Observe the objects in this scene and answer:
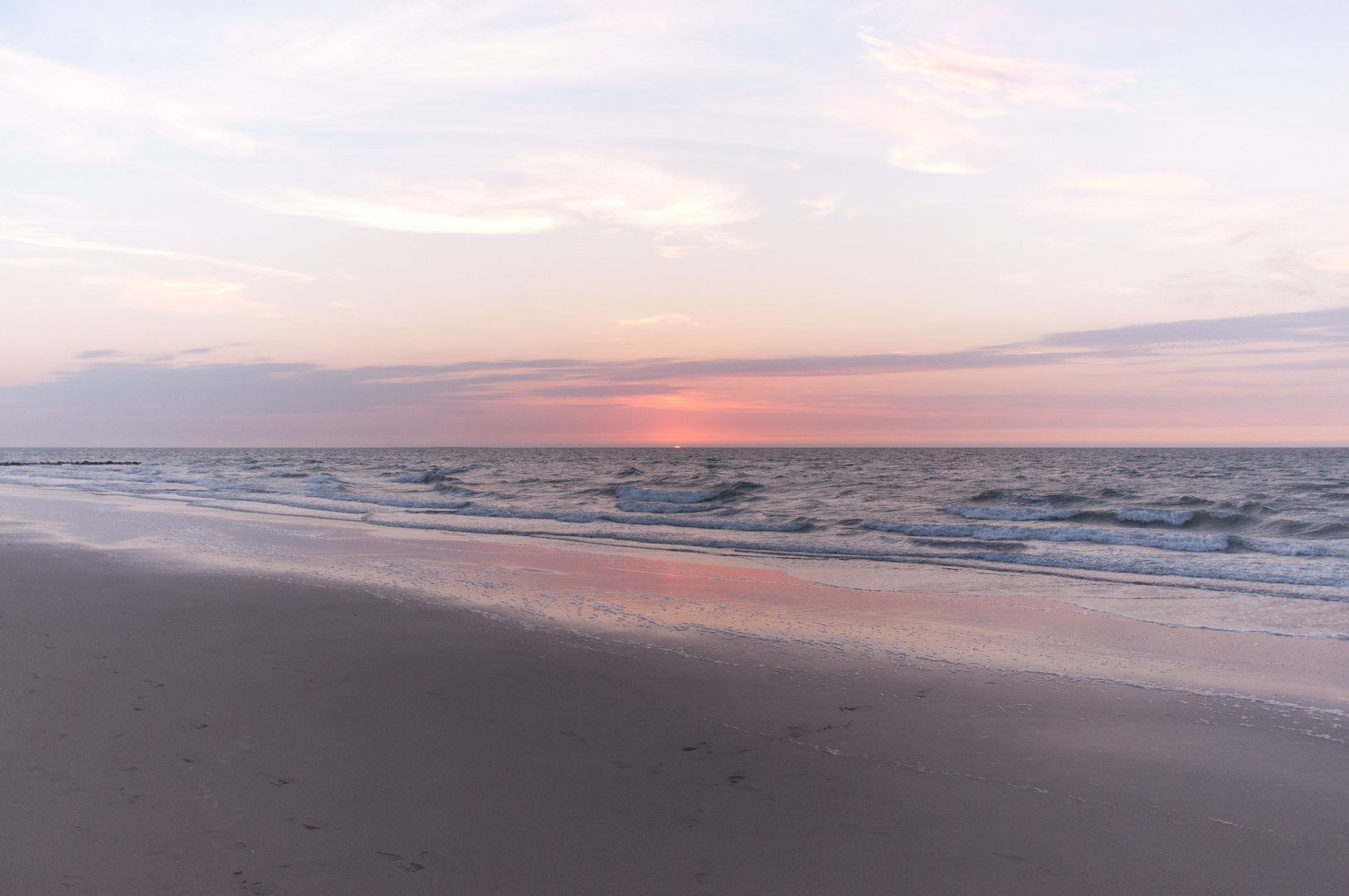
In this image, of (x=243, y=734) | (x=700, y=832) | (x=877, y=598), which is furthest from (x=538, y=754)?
(x=877, y=598)

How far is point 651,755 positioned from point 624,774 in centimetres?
37

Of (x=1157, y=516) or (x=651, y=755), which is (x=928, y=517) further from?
(x=651, y=755)

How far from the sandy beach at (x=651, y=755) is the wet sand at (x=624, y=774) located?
22 millimetres

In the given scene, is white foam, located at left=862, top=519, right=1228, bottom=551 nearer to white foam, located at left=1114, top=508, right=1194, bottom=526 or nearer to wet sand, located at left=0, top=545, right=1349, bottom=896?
white foam, located at left=1114, top=508, right=1194, bottom=526

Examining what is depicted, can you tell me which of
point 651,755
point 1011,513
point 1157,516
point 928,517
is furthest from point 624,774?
point 1011,513

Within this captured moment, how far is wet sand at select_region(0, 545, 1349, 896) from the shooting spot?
370 cm

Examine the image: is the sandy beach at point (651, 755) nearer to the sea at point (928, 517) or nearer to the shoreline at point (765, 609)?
the shoreline at point (765, 609)

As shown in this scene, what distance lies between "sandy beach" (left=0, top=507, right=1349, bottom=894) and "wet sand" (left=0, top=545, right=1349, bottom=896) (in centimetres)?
2

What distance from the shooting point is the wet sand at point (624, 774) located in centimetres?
370

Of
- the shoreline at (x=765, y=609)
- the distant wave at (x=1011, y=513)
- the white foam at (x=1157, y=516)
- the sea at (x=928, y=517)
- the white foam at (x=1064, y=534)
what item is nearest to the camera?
the shoreline at (x=765, y=609)

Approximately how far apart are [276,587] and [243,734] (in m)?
6.34

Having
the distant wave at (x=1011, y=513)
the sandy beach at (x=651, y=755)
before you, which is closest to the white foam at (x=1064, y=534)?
the distant wave at (x=1011, y=513)

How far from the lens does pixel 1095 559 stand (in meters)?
15.3

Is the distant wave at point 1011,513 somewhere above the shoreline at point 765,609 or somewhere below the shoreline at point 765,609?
above
